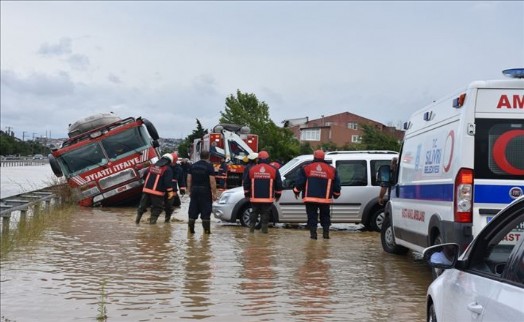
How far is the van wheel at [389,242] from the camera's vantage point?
11734 millimetres

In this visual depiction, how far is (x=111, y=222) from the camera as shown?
57.7 ft

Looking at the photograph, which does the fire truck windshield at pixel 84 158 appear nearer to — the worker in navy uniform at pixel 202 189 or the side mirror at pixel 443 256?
the worker in navy uniform at pixel 202 189

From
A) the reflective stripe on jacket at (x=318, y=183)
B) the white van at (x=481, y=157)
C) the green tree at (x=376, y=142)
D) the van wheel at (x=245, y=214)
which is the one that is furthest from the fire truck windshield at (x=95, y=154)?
the green tree at (x=376, y=142)

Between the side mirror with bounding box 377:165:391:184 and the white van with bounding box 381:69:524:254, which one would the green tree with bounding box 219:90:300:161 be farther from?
the white van with bounding box 381:69:524:254

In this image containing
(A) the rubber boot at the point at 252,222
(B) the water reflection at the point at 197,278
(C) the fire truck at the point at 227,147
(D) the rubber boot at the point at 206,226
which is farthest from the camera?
(C) the fire truck at the point at 227,147

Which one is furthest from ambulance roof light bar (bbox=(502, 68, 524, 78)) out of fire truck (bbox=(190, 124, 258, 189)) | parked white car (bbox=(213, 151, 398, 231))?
fire truck (bbox=(190, 124, 258, 189))

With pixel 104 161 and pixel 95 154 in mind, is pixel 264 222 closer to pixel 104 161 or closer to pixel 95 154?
pixel 104 161

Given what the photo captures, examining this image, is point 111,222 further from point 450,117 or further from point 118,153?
point 450,117

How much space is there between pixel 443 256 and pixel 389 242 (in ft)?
23.8

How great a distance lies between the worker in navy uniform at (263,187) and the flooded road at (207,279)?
654 millimetres

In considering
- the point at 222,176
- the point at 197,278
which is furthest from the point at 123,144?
the point at 197,278

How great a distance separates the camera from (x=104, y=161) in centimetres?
2203

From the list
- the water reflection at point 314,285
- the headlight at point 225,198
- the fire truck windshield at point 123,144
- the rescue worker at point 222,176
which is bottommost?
the water reflection at point 314,285

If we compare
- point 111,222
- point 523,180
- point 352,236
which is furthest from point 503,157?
point 111,222
